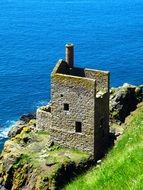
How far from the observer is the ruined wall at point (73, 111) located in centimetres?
4409

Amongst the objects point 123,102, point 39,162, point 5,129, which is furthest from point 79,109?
point 5,129

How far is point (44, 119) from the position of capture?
163ft

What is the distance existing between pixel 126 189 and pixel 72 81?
29822mm

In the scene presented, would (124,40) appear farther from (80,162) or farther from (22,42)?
(80,162)

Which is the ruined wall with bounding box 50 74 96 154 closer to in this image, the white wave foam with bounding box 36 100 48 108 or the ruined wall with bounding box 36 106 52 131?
the ruined wall with bounding box 36 106 52 131

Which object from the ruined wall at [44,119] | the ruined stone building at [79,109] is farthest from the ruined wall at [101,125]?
the ruined wall at [44,119]

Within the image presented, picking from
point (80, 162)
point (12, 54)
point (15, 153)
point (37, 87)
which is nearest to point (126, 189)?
point (80, 162)

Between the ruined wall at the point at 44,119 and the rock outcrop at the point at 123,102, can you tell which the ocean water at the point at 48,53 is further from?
the ruined wall at the point at 44,119

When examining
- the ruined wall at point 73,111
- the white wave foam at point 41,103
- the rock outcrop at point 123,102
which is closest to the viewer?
the ruined wall at point 73,111

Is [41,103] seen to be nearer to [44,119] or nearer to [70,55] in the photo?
[44,119]

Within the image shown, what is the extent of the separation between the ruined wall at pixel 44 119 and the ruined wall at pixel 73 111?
1814 mm

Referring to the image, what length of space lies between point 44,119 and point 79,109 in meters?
5.91

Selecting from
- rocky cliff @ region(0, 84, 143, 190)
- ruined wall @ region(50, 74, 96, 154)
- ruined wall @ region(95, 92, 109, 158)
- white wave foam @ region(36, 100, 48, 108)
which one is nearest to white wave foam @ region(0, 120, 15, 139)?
white wave foam @ region(36, 100, 48, 108)

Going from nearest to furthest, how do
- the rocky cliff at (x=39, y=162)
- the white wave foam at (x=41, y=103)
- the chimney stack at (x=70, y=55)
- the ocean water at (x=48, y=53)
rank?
the rocky cliff at (x=39, y=162), the chimney stack at (x=70, y=55), the white wave foam at (x=41, y=103), the ocean water at (x=48, y=53)
